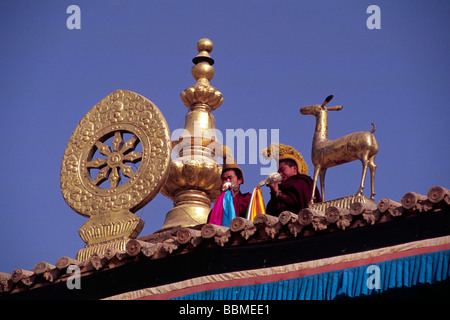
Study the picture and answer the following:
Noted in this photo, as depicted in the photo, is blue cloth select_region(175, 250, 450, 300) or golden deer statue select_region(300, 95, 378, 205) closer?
blue cloth select_region(175, 250, 450, 300)

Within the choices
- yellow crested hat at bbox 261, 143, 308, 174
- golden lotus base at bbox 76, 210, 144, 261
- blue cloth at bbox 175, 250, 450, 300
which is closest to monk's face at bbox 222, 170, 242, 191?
yellow crested hat at bbox 261, 143, 308, 174

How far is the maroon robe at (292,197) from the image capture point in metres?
11.5

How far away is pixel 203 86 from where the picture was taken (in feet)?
48.2

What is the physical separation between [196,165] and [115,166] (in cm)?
163

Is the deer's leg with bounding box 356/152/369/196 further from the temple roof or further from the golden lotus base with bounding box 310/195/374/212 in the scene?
the temple roof

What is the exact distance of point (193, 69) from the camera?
14969 mm

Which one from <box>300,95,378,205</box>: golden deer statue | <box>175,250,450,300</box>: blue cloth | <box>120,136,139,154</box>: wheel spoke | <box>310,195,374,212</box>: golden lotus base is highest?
<box>120,136,139,154</box>: wheel spoke

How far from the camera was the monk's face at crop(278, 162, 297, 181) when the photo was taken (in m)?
12.3

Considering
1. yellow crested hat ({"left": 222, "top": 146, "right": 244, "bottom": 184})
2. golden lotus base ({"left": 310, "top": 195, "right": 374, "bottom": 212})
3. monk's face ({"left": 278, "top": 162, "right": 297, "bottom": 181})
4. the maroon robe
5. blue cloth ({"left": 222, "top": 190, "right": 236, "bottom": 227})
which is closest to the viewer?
golden lotus base ({"left": 310, "top": 195, "right": 374, "bottom": 212})

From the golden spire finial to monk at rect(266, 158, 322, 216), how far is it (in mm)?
3094

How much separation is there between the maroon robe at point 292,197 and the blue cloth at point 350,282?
1.65m
